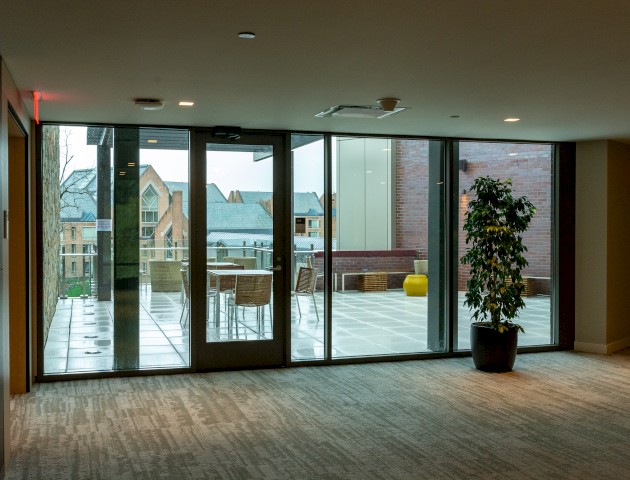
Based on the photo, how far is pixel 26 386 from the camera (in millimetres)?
5832

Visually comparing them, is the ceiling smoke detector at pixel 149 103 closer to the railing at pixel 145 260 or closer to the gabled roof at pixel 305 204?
the railing at pixel 145 260

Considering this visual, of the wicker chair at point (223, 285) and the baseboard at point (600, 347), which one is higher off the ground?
the wicker chair at point (223, 285)

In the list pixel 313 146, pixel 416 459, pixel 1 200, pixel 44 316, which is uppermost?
pixel 313 146

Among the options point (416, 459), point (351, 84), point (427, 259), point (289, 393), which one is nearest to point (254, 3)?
point (351, 84)

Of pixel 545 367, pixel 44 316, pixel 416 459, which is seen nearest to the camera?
pixel 416 459

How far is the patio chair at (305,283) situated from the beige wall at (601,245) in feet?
9.94

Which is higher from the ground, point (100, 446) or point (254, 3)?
point (254, 3)

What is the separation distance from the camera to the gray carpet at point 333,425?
4.04 m

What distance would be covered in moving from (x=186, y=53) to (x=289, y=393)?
307 cm

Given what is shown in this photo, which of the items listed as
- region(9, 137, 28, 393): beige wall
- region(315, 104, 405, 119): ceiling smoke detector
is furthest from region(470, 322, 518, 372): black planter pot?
region(9, 137, 28, 393): beige wall

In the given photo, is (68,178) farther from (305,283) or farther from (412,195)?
(412,195)

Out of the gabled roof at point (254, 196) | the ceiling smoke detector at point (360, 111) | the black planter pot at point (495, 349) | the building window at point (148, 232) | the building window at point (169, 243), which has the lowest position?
the black planter pot at point (495, 349)

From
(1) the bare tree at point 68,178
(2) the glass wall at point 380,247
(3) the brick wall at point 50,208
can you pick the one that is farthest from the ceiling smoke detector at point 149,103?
(2) the glass wall at point 380,247

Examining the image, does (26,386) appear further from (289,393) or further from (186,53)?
(186,53)
